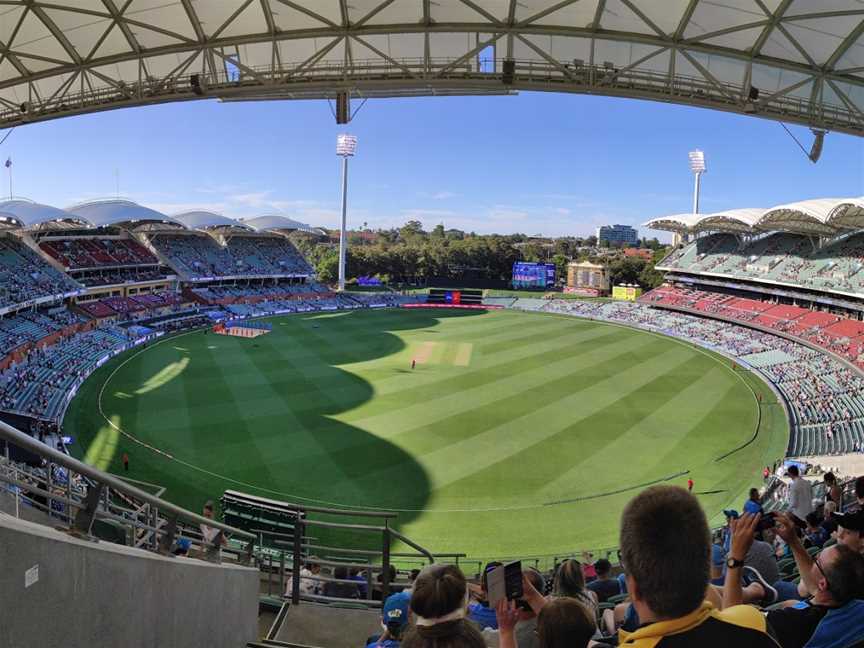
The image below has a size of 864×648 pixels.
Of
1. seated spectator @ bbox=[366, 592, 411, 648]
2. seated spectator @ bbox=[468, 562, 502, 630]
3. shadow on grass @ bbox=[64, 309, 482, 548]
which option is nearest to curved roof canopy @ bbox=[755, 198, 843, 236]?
shadow on grass @ bbox=[64, 309, 482, 548]

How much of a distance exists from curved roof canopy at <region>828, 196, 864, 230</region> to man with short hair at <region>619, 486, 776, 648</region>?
1824 inches

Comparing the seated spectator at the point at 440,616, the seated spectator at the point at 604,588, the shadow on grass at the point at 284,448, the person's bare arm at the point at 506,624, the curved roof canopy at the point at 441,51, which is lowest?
the shadow on grass at the point at 284,448

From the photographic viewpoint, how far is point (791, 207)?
43.8 meters

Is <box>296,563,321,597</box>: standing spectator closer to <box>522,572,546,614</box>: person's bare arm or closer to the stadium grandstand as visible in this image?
the stadium grandstand

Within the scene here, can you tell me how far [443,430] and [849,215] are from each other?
3760 cm

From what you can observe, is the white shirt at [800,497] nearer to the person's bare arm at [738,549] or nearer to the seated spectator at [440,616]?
the person's bare arm at [738,549]

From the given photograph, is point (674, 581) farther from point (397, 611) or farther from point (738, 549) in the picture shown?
point (397, 611)

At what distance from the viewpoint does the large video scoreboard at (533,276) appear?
7650 cm

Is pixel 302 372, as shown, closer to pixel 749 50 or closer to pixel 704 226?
pixel 749 50

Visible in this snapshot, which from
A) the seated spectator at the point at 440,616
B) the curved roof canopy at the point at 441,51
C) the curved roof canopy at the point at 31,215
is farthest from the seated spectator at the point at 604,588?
the curved roof canopy at the point at 31,215

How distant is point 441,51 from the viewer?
791cm

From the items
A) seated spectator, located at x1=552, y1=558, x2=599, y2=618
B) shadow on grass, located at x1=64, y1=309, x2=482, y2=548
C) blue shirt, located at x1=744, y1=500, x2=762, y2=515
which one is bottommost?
shadow on grass, located at x1=64, y1=309, x2=482, y2=548

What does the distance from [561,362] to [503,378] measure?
21.7 ft

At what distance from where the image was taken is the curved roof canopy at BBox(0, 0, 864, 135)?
7.00 metres
